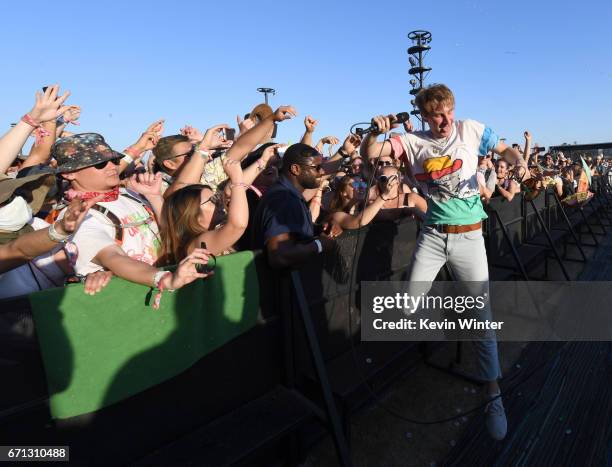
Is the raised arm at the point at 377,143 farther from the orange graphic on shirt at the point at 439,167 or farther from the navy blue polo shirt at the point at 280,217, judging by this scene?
the navy blue polo shirt at the point at 280,217

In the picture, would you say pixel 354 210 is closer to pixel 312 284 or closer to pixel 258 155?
pixel 258 155

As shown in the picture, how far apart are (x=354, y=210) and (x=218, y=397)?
2.47m

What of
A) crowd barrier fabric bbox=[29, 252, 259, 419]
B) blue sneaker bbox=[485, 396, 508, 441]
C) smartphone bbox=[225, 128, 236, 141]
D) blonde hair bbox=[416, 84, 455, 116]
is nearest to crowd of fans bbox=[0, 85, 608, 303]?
crowd barrier fabric bbox=[29, 252, 259, 419]

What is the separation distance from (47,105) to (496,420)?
417 cm

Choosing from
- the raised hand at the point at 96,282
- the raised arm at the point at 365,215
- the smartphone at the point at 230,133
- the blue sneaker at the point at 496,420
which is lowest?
the blue sneaker at the point at 496,420

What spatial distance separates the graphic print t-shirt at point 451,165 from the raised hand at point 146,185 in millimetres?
1974

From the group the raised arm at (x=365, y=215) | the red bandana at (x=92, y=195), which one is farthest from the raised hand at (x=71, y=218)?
the raised arm at (x=365, y=215)

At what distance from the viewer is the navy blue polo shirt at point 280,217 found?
244 centimetres

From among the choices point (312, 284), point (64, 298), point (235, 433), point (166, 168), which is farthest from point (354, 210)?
point (64, 298)

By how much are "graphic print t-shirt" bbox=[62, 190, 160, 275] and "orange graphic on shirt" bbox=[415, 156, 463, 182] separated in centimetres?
216

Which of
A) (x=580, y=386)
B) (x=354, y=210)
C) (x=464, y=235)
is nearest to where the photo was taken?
(x=464, y=235)

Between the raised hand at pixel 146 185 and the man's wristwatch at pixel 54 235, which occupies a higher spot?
the raised hand at pixel 146 185

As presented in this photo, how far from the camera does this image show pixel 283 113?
3137 mm

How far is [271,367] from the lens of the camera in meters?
2.59
